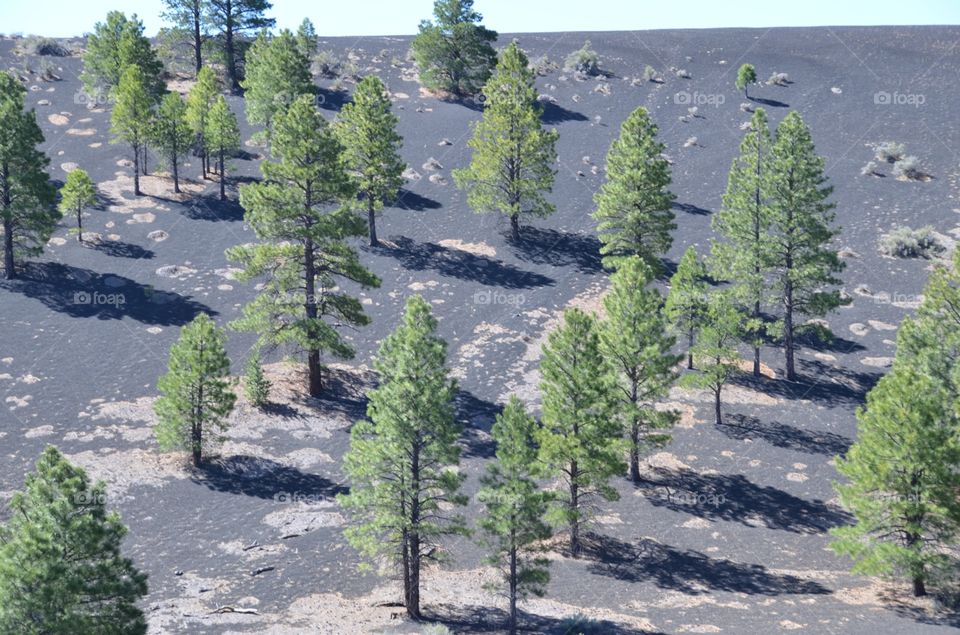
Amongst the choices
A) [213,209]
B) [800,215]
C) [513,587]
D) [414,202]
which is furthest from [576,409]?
[213,209]

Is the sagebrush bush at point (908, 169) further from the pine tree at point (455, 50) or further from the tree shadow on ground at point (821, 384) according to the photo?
the pine tree at point (455, 50)

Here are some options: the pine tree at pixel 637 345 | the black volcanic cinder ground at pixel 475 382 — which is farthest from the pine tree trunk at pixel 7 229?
the pine tree at pixel 637 345

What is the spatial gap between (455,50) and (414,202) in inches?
934

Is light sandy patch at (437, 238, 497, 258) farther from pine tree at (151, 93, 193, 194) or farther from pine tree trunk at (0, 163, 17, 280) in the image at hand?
pine tree trunk at (0, 163, 17, 280)

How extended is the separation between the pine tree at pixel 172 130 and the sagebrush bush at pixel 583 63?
43.3 m

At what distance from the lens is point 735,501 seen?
38406 millimetres

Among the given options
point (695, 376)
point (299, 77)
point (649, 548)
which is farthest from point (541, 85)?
point (649, 548)

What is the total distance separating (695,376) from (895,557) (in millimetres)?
14455

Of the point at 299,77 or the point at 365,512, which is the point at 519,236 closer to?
the point at 299,77

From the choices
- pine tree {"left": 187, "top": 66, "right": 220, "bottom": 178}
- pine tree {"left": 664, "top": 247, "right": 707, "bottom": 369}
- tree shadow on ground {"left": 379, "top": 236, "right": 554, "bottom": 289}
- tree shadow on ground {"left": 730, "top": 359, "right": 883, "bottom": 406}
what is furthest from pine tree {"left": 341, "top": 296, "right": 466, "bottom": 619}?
pine tree {"left": 187, "top": 66, "right": 220, "bottom": 178}

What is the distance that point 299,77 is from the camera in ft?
224

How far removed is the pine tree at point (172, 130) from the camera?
62906 millimetres

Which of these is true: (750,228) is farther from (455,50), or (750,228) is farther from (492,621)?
(455,50)

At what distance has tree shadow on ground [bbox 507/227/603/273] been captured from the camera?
5972 centimetres
